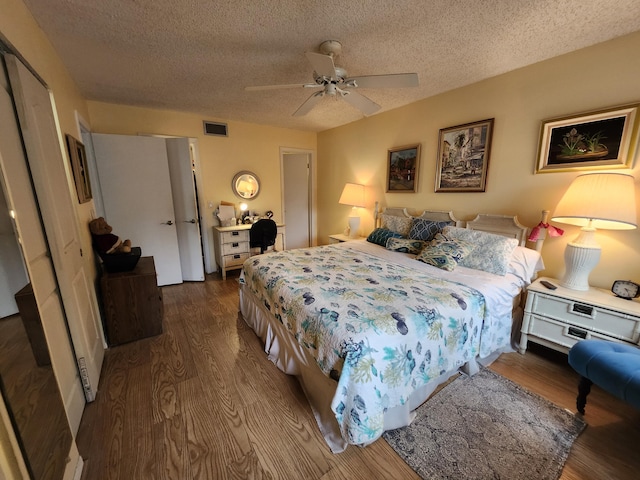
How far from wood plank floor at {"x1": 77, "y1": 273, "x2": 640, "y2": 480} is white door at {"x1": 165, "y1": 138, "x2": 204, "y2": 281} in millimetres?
1605

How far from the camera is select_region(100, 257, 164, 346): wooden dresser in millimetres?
2170

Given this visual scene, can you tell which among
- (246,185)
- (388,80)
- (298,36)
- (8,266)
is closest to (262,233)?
(246,185)

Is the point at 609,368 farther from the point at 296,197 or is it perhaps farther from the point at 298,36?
the point at 296,197

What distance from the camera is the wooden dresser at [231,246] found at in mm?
3783

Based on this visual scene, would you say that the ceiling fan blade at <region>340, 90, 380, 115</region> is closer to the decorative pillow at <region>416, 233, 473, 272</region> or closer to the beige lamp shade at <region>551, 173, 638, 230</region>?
the decorative pillow at <region>416, 233, 473, 272</region>

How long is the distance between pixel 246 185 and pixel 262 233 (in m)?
1.01

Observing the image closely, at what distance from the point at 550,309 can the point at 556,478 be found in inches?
45.0

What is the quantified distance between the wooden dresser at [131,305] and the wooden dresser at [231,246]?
1.43m

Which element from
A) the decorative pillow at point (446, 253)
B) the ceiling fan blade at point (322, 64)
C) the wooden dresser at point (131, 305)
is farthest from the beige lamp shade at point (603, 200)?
the wooden dresser at point (131, 305)

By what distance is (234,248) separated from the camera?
3.90m

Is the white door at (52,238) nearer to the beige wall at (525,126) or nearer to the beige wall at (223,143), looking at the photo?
the beige wall at (223,143)

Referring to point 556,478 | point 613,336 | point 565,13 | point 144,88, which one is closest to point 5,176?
point 144,88

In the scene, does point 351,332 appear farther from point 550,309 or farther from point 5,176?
point 550,309

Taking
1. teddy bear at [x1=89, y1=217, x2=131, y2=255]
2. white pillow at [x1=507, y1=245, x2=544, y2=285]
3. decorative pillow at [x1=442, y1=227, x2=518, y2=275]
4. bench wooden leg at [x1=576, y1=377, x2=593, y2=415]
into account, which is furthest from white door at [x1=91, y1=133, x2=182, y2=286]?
bench wooden leg at [x1=576, y1=377, x2=593, y2=415]
